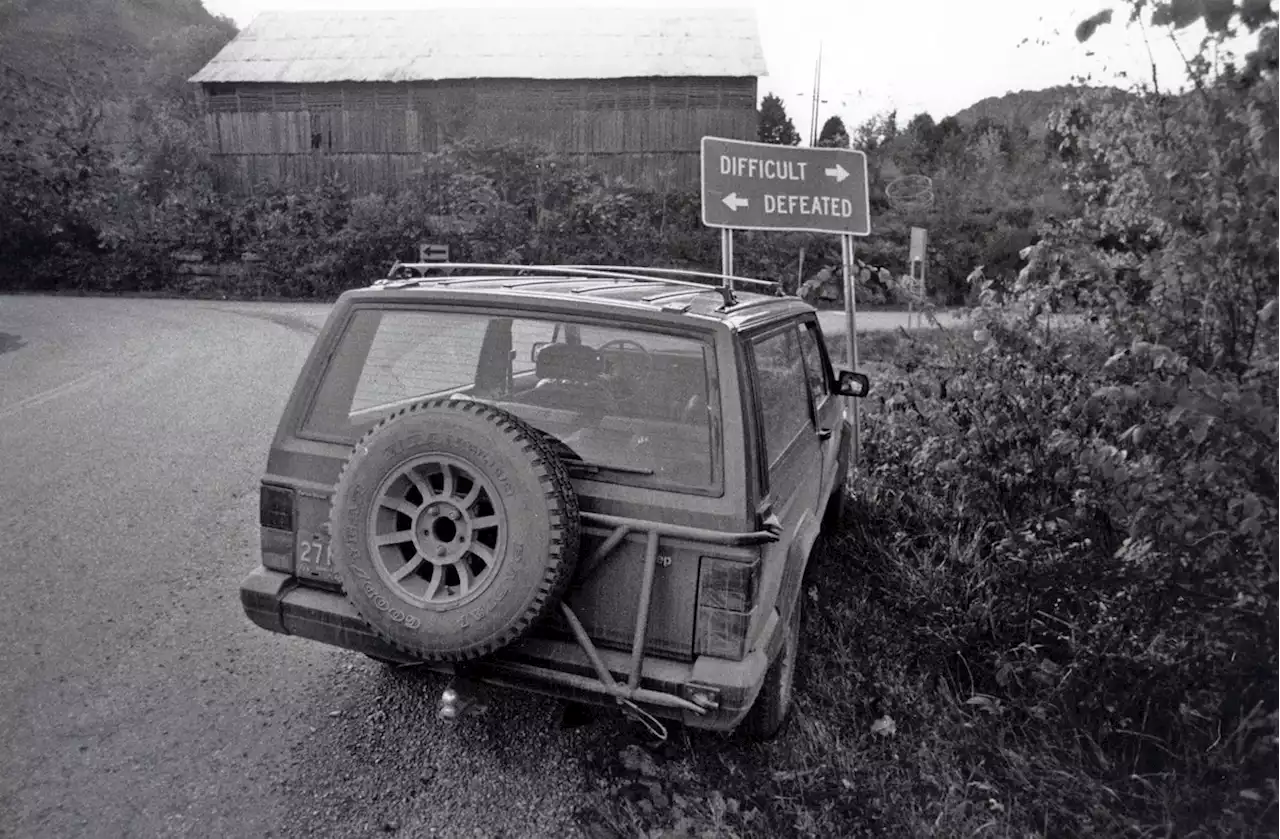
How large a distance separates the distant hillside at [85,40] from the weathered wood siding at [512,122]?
1082 cm

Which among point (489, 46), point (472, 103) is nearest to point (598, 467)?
point (472, 103)

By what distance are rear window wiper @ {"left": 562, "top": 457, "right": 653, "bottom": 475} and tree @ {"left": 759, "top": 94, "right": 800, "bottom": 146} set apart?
30668 mm

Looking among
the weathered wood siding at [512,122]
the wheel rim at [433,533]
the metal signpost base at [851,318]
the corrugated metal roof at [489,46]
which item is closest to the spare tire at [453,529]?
the wheel rim at [433,533]

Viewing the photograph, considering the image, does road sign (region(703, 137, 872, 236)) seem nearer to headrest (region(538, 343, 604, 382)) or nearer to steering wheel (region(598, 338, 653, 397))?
headrest (region(538, 343, 604, 382))

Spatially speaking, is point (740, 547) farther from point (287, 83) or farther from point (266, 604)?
point (287, 83)

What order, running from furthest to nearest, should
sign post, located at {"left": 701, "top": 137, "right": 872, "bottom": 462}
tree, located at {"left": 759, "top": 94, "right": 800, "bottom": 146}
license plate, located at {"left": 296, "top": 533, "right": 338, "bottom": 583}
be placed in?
tree, located at {"left": 759, "top": 94, "right": 800, "bottom": 146} < sign post, located at {"left": 701, "top": 137, "right": 872, "bottom": 462} < license plate, located at {"left": 296, "top": 533, "right": 338, "bottom": 583}

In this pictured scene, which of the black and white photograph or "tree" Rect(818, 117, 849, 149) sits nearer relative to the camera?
the black and white photograph

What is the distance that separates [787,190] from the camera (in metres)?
6.97

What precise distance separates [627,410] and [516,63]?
2766cm

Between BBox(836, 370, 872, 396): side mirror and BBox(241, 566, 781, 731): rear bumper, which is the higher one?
BBox(836, 370, 872, 396): side mirror

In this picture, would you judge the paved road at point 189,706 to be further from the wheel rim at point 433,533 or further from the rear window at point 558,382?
the rear window at point 558,382

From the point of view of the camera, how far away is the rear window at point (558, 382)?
297cm

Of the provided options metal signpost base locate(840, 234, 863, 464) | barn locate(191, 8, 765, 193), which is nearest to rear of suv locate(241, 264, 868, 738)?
metal signpost base locate(840, 234, 863, 464)

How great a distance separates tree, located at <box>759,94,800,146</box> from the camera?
32.5 m
